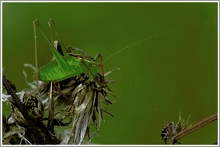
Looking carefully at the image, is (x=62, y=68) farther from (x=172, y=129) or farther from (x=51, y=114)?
(x=172, y=129)

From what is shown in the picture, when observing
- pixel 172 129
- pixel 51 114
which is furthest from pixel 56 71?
pixel 172 129

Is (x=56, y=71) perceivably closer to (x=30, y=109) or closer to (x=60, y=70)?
(x=60, y=70)

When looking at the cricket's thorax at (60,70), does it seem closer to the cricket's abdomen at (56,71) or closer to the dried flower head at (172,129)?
the cricket's abdomen at (56,71)

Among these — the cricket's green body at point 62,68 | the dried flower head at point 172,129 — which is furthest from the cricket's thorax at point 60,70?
the dried flower head at point 172,129

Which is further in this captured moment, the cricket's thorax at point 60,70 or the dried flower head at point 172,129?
the cricket's thorax at point 60,70

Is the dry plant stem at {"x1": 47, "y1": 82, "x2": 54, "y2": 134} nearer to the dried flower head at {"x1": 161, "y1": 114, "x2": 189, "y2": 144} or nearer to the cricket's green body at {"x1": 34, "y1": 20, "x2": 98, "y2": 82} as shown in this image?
the cricket's green body at {"x1": 34, "y1": 20, "x2": 98, "y2": 82}

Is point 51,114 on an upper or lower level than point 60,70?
lower

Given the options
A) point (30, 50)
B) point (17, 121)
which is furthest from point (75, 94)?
point (30, 50)

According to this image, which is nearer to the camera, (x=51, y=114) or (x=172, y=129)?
(x=172, y=129)
